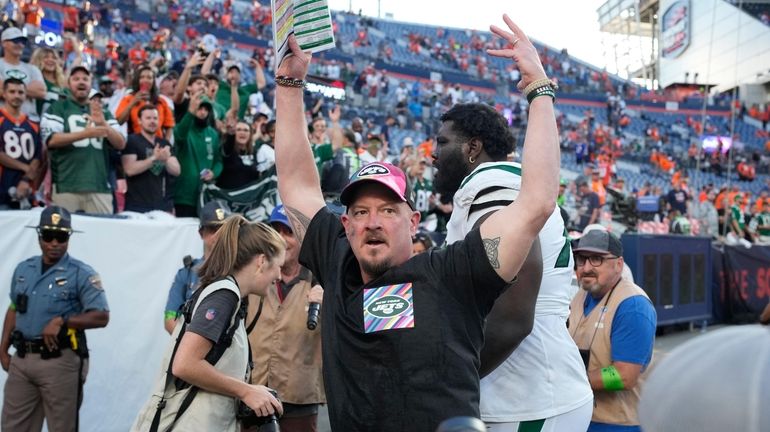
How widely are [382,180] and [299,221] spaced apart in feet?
1.31

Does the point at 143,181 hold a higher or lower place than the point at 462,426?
higher

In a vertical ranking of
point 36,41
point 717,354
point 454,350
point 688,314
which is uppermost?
point 36,41

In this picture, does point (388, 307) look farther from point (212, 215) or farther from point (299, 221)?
point (212, 215)

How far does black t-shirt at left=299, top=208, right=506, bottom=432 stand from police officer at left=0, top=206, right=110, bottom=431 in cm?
333

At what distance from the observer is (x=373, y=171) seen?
7.12ft

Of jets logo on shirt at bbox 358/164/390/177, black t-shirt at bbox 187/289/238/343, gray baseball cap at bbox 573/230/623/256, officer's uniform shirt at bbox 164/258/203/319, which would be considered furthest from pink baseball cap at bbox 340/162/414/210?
officer's uniform shirt at bbox 164/258/203/319

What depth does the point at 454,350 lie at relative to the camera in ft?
6.61

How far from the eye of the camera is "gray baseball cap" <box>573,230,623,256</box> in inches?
158

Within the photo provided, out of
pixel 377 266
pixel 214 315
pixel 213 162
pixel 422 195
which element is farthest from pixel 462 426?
pixel 422 195

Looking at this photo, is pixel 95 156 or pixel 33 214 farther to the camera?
pixel 95 156

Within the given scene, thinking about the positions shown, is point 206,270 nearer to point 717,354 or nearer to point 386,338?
point 386,338

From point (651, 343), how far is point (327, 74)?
27.4 meters

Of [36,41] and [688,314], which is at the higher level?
[36,41]

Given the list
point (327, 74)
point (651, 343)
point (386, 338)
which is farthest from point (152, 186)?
point (327, 74)
